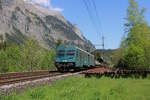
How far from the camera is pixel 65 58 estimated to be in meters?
38.8

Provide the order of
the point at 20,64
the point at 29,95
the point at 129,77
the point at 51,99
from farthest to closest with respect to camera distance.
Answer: the point at 20,64
the point at 129,77
the point at 29,95
the point at 51,99

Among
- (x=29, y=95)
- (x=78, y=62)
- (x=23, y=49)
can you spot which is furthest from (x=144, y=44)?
(x=29, y=95)

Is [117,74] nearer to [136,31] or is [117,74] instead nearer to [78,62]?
[78,62]

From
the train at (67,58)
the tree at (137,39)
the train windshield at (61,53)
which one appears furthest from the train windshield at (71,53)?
the tree at (137,39)

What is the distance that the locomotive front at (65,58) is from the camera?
38.3 m

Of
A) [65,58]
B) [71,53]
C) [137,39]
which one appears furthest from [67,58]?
[137,39]

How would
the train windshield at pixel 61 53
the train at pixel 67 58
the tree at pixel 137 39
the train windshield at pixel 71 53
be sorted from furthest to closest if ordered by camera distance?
1. the tree at pixel 137 39
2. the train windshield at pixel 61 53
3. the train windshield at pixel 71 53
4. the train at pixel 67 58

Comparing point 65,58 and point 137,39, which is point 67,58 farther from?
point 137,39

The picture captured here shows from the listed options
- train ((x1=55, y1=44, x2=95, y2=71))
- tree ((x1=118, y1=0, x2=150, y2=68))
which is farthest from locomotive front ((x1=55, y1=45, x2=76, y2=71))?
tree ((x1=118, y1=0, x2=150, y2=68))

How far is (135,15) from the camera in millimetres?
50500

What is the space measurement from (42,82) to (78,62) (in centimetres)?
1921

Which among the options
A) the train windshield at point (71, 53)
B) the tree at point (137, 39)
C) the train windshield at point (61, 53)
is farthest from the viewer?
the tree at point (137, 39)

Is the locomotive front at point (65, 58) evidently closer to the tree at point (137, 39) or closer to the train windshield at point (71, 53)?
the train windshield at point (71, 53)

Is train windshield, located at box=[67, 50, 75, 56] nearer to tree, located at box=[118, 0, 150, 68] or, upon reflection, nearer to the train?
the train
